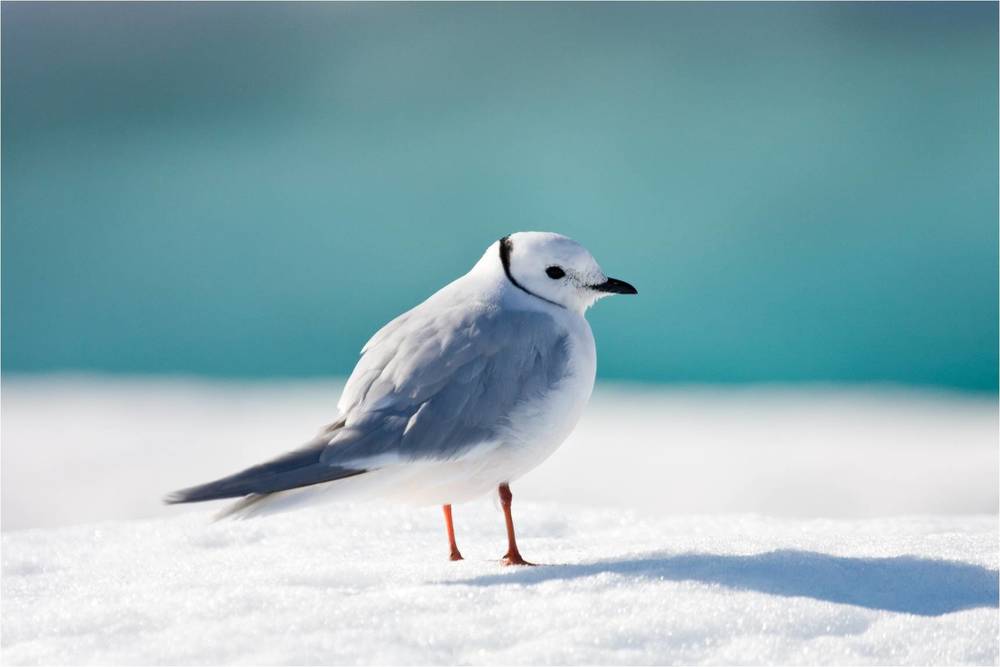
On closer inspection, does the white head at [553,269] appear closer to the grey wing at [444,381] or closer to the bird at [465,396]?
the bird at [465,396]

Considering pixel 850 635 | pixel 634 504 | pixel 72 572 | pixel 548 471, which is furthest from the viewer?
pixel 548 471

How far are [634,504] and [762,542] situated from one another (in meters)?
2.48

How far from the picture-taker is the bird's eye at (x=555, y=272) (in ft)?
9.73

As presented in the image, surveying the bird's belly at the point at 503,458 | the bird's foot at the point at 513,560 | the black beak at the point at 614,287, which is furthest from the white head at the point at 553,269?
the bird's foot at the point at 513,560

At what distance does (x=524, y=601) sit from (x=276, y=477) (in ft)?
1.85

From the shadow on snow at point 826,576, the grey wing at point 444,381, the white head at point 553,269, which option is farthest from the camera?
the white head at point 553,269

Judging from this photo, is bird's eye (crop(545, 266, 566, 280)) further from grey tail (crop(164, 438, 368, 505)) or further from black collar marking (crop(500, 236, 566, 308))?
grey tail (crop(164, 438, 368, 505))

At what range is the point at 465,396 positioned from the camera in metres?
2.65

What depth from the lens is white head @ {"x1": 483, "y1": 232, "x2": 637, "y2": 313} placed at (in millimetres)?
2957

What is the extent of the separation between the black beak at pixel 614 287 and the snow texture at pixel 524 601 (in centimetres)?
64

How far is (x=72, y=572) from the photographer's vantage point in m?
3.01

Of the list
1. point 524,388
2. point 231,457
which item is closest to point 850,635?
point 524,388

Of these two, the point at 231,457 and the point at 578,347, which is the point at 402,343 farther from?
the point at 231,457

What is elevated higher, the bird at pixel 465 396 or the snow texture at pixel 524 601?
the bird at pixel 465 396
